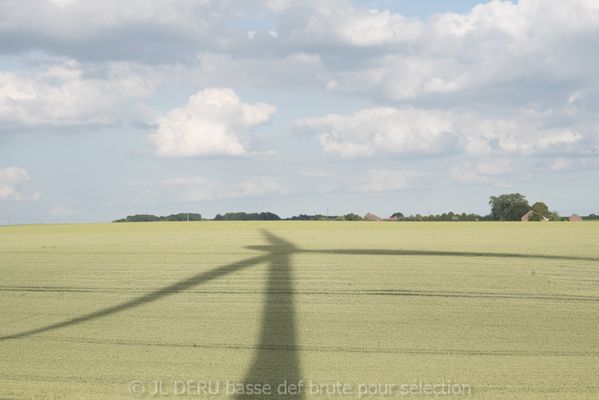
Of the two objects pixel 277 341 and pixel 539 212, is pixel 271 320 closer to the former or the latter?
pixel 277 341

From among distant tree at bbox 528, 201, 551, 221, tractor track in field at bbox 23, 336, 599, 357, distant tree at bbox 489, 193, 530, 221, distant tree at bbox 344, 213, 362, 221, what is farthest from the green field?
distant tree at bbox 489, 193, 530, 221

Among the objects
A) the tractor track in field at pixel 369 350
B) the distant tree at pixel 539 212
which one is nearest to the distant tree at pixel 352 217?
the distant tree at pixel 539 212

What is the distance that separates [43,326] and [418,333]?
816 centimetres

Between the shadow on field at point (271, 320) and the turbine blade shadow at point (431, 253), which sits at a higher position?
the turbine blade shadow at point (431, 253)

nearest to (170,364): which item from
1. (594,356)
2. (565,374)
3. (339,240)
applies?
(565,374)

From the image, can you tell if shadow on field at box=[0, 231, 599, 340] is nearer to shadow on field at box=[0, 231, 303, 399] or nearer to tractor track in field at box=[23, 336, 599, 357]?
shadow on field at box=[0, 231, 303, 399]

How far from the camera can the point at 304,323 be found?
595 inches

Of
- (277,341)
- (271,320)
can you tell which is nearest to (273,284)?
(271,320)

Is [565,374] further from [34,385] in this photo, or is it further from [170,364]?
[34,385]

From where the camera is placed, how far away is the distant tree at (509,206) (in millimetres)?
117125

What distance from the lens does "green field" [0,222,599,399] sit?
436 inches

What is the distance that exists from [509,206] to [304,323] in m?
112

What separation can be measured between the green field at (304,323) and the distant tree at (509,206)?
→ 306 ft

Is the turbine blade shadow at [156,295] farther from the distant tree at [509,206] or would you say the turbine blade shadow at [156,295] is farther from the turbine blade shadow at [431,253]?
the distant tree at [509,206]
